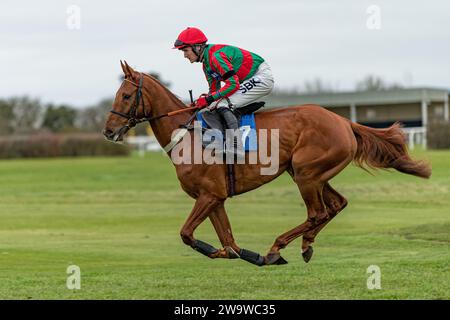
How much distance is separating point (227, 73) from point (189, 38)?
2.02 feet

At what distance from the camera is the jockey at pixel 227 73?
11.0 m

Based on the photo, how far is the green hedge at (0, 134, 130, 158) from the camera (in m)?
57.6

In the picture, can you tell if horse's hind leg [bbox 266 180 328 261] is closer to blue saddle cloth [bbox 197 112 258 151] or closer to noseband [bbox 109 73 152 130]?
blue saddle cloth [bbox 197 112 258 151]

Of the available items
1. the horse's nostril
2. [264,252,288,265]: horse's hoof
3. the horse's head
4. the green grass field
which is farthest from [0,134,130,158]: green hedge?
[264,252,288,265]: horse's hoof

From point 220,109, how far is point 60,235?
33.8 feet

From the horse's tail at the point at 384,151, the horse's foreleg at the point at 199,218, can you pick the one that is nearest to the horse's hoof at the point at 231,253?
the horse's foreleg at the point at 199,218

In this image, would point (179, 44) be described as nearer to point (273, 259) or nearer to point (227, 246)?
point (227, 246)

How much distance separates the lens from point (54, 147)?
58.3m

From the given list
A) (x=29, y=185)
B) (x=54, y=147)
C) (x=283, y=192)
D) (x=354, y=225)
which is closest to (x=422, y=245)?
(x=354, y=225)

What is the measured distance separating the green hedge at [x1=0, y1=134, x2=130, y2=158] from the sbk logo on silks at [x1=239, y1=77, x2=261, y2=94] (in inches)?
1821

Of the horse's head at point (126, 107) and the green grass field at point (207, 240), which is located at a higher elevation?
the horse's head at point (126, 107)

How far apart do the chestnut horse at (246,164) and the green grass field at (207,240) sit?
67 cm

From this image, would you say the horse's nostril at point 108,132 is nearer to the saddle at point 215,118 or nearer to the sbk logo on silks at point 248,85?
the saddle at point 215,118
